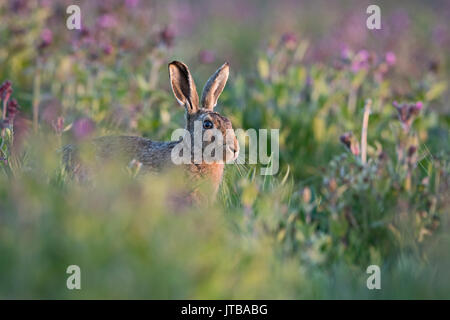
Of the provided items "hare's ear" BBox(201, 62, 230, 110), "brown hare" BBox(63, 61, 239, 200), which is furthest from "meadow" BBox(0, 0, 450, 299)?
"hare's ear" BBox(201, 62, 230, 110)

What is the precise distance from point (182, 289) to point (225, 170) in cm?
234

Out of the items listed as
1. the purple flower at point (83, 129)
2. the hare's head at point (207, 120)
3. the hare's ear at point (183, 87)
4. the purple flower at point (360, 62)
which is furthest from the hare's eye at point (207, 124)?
the purple flower at point (360, 62)

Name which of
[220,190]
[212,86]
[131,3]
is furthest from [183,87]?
[131,3]

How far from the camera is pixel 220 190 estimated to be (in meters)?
4.81

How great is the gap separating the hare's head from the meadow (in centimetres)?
28

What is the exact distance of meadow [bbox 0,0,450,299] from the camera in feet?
9.97

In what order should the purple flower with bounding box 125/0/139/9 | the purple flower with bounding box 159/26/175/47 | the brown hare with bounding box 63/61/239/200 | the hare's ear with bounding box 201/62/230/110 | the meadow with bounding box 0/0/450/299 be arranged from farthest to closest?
the purple flower with bounding box 125/0/139/9
the purple flower with bounding box 159/26/175/47
the hare's ear with bounding box 201/62/230/110
the brown hare with bounding box 63/61/239/200
the meadow with bounding box 0/0/450/299

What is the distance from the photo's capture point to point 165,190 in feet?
11.4

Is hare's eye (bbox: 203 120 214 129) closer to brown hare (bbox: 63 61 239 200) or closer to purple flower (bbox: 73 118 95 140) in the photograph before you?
brown hare (bbox: 63 61 239 200)

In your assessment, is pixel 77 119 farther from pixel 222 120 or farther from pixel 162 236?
pixel 162 236

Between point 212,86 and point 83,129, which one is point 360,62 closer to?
point 212,86

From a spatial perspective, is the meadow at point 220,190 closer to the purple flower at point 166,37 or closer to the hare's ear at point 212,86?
the purple flower at point 166,37

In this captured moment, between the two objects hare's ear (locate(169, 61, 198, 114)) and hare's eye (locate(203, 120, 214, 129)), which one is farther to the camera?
hare's ear (locate(169, 61, 198, 114))

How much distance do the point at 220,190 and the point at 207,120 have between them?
20.4 inches
